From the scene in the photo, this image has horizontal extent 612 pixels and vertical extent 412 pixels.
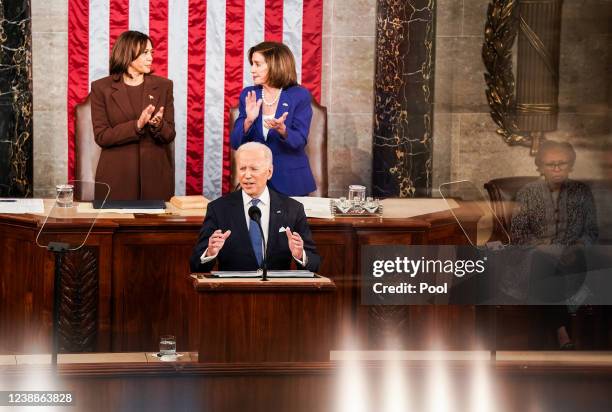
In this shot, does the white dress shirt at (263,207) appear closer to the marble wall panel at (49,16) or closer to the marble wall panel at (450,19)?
the marble wall panel at (450,19)

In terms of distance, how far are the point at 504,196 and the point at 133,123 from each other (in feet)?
6.51

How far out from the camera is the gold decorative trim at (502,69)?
24.5 feet

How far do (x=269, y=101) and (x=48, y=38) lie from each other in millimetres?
2137

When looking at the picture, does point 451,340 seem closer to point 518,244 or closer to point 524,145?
point 518,244

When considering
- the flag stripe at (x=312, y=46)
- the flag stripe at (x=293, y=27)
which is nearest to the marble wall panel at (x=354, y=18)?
the flag stripe at (x=312, y=46)

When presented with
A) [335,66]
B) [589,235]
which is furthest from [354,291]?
[335,66]

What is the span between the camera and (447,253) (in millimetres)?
6375

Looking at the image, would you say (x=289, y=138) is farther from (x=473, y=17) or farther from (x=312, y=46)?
(x=473, y=17)

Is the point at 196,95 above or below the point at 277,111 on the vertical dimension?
above

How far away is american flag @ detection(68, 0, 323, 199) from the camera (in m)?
8.09

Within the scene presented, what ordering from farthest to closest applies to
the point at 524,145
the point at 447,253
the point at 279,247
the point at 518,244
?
the point at 524,145 < the point at 447,253 < the point at 518,244 < the point at 279,247

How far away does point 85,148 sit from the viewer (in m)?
7.31

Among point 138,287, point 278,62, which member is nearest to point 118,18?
point 278,62

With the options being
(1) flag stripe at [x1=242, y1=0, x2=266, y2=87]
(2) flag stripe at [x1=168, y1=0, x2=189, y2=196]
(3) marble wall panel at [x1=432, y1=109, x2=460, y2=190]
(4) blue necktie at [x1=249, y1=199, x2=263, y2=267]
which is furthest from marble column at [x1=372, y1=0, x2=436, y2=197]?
(4) blue necktie at [x1=249, y1=199, x2=263, y2=267]
